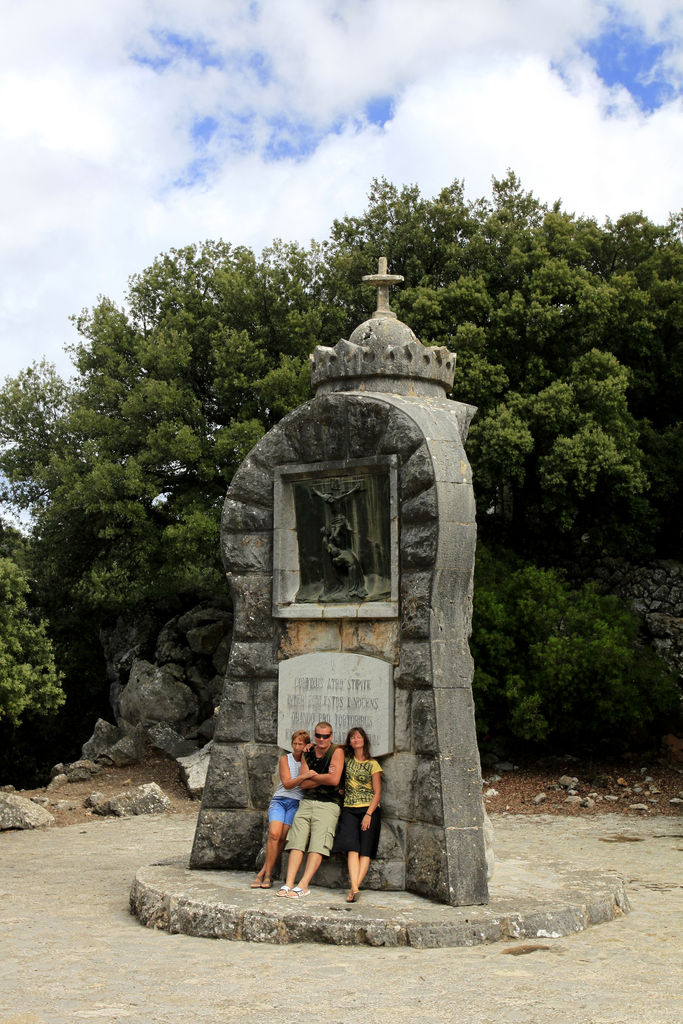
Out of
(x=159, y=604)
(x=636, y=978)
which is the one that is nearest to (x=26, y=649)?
(x=159, y=604)

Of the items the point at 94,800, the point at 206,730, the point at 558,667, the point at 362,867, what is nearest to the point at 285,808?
the point at 362,867

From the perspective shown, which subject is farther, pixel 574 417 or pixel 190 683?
pixel 190 683

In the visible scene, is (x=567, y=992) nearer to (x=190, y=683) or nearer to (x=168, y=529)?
(x=168, y=529)

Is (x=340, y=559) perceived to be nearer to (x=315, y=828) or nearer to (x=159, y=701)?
(x=315, y=828)

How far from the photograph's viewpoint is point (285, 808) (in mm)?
8508

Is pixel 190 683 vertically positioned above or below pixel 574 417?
below

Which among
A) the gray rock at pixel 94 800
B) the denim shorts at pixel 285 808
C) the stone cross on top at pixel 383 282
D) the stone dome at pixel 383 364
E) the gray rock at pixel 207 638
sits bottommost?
the gray rock at pixel 94 800

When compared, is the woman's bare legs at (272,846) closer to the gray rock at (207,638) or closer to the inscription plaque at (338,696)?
the inscription plaque at (338,696)

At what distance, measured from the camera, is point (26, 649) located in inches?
702

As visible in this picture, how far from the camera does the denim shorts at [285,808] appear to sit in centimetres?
848

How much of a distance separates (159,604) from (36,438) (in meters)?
3.90

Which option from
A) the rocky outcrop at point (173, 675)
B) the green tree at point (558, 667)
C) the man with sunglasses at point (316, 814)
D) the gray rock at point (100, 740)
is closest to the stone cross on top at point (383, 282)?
the man with sunglasses at point (316, 814)

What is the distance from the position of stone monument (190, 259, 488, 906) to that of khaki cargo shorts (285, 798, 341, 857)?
12.6 inches

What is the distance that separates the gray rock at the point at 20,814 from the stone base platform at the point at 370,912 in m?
5.99
